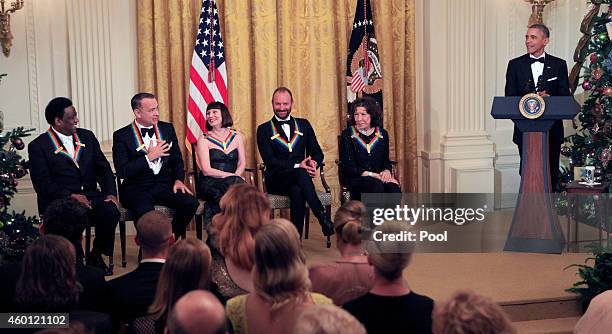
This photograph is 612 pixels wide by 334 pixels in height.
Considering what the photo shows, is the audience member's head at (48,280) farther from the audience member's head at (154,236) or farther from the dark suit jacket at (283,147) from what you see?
the dark suit jacket at (283,147)

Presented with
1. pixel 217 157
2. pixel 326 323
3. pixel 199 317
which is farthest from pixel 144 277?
pixel 217 157

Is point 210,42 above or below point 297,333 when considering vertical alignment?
above

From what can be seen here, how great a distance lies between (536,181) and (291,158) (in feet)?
6.82

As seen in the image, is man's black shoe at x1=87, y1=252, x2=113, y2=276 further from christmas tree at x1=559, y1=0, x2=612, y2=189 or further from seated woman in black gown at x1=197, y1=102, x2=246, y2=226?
christmas tree at x1=559, y1=0, x2=612, y2=189

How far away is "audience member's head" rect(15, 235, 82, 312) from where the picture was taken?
3.81 metres

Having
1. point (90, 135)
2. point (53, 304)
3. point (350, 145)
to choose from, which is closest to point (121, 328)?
point (53, 304)

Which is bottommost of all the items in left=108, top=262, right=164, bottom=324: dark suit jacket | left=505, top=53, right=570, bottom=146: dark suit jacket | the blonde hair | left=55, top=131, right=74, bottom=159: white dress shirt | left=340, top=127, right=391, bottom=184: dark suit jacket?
left=108, top=262, right=164, bottom=324: dark suit jacket

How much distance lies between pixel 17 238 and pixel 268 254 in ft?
12.2

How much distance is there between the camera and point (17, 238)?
671cm

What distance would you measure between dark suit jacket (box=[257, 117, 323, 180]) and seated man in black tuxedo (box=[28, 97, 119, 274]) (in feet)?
4.34

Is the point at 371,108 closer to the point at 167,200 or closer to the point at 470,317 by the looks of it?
the point at 167,200

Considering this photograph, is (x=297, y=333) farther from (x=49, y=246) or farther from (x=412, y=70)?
(x=412, y=70)

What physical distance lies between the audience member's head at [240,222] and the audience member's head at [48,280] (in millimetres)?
853

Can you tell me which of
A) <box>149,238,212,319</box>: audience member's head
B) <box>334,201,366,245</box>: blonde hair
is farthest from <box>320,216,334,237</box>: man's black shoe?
<box>149,238,212,319</box>: audience member's head
